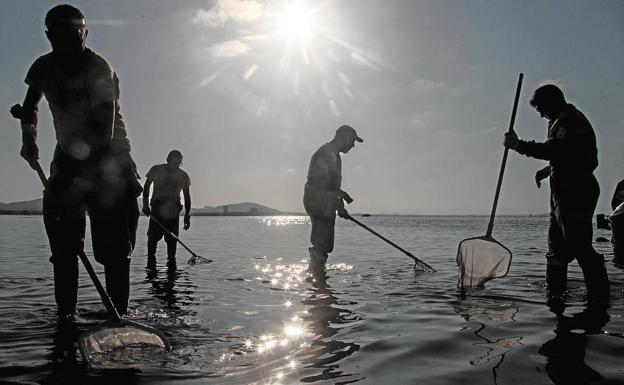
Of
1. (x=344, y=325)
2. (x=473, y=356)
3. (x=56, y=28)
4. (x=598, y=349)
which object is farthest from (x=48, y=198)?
(x=598, y=349)

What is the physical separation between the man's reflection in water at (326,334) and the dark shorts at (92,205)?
6.25 feet

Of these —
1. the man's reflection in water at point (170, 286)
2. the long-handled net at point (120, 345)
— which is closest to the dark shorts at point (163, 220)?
the man's reflection in water at point (170, 286)

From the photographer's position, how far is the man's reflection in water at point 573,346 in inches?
111

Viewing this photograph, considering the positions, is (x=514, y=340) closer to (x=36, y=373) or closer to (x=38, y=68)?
(x=36, y=373)

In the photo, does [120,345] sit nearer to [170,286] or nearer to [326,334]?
[326,334]

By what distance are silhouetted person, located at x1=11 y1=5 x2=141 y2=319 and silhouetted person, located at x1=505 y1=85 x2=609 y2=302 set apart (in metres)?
4.54

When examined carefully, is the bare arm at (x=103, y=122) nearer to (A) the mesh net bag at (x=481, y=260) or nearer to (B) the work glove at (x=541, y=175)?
(A) the mesh net bag at (x=481, y=260)

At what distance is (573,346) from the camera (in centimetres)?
351

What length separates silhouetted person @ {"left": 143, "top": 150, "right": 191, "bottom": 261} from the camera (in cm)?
1076

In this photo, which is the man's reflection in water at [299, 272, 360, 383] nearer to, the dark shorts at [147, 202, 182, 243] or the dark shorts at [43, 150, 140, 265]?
the dark shorts at [43, 150, 140, 265]

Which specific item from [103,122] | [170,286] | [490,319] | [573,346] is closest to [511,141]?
[490,319]

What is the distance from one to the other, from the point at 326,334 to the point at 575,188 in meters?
3.44

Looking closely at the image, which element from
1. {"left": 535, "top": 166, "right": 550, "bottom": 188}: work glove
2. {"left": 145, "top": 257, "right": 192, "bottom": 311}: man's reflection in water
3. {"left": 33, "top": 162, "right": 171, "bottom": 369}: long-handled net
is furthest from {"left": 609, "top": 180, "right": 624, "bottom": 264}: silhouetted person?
{"left": 33, "top": 162, "right": 171, "bottom": 369}: long-handled net

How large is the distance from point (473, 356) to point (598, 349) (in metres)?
0.89
